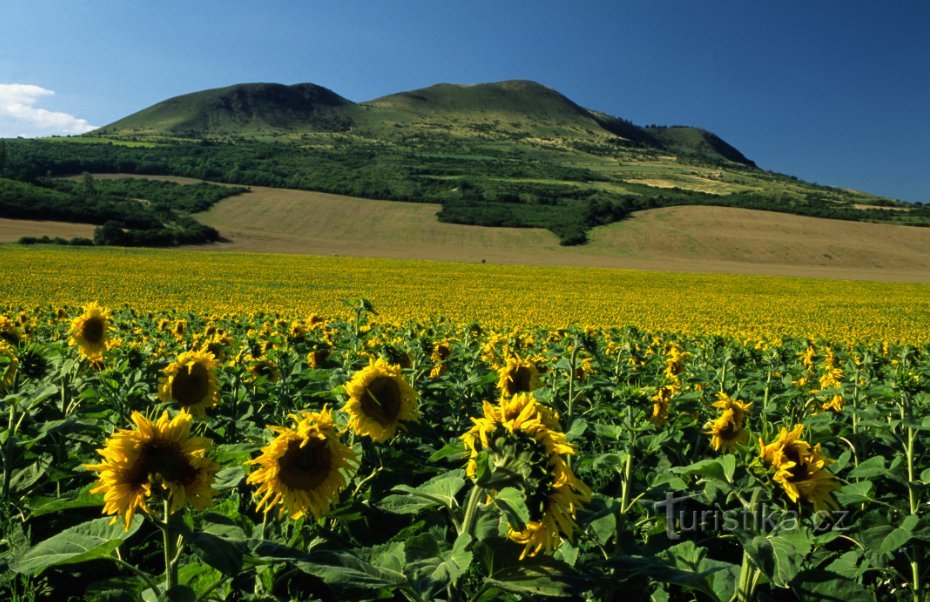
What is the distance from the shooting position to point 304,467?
6.77ft

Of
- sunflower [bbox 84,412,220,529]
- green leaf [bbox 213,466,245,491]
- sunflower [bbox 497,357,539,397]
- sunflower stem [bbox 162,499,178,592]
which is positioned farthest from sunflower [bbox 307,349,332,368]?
sunflower stem [bbox 162,499,178,592]

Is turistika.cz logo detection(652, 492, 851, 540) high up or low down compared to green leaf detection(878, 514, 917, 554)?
down

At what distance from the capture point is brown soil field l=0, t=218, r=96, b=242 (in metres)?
48.8

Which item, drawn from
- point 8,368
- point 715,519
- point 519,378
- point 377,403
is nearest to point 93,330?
point 8,368

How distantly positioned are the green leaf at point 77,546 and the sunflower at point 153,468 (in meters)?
0.05

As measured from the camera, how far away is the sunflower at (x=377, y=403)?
9.58 ft

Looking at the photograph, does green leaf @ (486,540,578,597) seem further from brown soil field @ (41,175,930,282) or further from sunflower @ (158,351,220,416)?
brown soil field @ (41,175,930,282)

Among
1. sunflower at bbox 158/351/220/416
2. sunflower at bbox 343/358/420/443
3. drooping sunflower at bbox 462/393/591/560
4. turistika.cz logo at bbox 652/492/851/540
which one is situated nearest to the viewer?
Result: drooping sunflower at bbox 462/393/591/560

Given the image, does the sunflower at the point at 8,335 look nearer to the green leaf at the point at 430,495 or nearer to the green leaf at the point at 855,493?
the green leaf at the point at 430,495

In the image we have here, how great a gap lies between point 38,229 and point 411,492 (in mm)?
63636

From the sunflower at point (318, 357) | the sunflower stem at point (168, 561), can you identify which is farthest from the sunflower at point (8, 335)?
the sunflower stem at point (168, 561)

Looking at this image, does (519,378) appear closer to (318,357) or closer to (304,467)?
(318,357)

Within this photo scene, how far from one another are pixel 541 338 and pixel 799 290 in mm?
33023

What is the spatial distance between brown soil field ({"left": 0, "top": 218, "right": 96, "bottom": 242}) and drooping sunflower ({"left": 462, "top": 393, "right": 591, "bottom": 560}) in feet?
184
